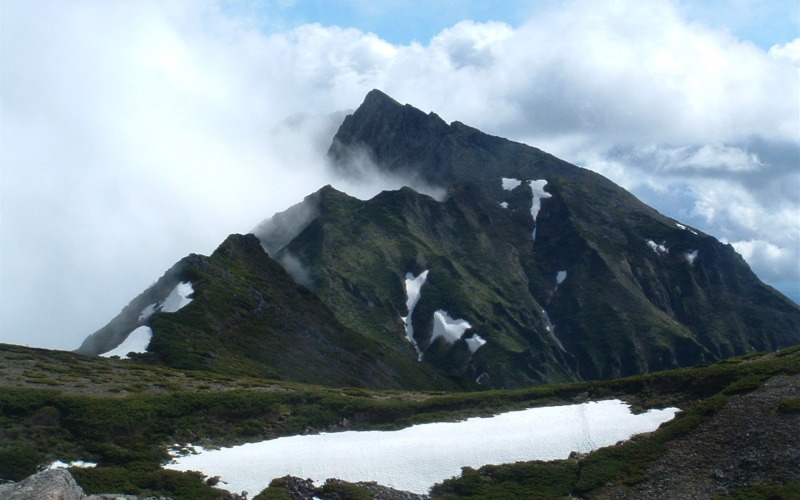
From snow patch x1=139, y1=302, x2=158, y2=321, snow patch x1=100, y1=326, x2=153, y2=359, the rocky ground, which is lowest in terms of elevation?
Result: the rocky ground

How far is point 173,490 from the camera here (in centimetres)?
4656

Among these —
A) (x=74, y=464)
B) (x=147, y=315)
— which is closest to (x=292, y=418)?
(x=74, y=464)

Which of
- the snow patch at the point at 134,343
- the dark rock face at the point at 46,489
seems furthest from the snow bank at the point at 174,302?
the dark rock face at the point at 46,489

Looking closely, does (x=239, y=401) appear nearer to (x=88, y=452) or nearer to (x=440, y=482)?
(x=88, y=452)

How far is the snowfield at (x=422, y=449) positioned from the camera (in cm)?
5156

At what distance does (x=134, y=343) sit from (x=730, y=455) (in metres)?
89.0

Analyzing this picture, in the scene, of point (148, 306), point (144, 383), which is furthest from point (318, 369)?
point (144, 383)

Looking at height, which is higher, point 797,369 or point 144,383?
point 144,383

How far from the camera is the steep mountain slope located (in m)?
114

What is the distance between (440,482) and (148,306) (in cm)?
9574

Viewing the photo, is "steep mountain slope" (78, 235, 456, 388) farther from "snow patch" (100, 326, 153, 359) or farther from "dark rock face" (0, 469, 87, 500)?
"dark rock face" (0, 469, 87, 500)

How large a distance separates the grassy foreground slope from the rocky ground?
190 millimetres

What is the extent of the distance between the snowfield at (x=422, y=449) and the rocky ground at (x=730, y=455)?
225 inches

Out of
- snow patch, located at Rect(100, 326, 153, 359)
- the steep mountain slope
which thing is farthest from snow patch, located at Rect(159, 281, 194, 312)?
snow patch, located at Rect(100, 326, 153, 359)
